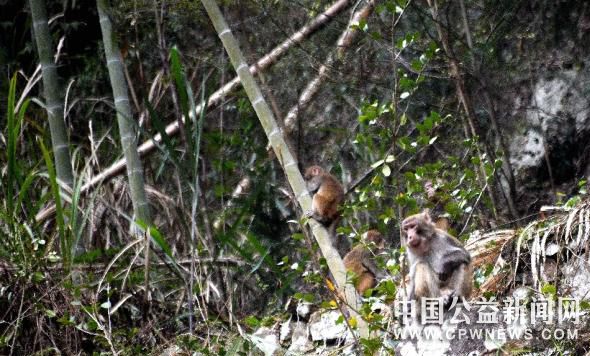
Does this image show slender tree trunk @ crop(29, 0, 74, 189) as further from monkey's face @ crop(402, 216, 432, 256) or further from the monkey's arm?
the monkey's arm

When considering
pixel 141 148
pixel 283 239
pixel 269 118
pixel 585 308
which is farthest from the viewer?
pixel 283 239

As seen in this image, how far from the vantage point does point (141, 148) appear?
9.17 metres

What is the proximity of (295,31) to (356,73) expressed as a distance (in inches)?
39.8

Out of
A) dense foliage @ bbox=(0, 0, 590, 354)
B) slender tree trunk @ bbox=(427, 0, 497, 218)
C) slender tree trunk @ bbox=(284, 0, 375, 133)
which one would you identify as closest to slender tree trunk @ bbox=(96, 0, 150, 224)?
dense foliage @ bbox=(0, 0, 590, 354)

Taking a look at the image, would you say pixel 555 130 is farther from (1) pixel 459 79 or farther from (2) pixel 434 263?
(2) pixel 434 263

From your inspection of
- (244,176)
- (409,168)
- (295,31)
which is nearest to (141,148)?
(244,176)

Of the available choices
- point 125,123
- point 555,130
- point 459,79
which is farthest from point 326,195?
point 555,130

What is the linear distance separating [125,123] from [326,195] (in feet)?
7.22

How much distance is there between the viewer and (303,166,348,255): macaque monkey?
855 centimetres

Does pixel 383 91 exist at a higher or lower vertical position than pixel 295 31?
lower

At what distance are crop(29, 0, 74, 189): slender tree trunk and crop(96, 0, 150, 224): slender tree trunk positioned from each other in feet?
2.19

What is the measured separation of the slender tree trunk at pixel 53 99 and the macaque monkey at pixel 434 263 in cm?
294

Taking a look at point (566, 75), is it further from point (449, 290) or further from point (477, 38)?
point (449, 290)

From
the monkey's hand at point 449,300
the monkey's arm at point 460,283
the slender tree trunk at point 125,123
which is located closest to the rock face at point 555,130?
the monkey's arm at point 460,283
